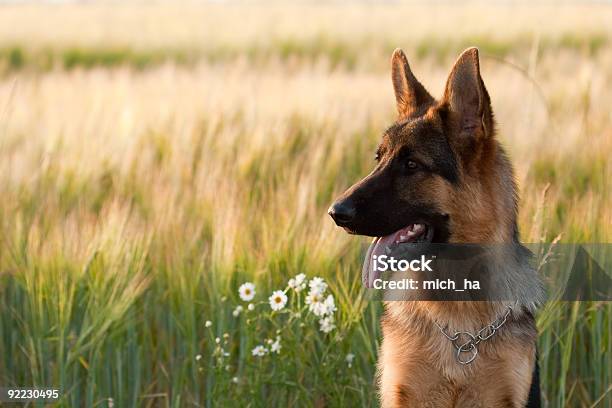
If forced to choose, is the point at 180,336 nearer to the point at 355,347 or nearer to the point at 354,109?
the point at 355,347

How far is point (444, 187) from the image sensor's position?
11.1 ft

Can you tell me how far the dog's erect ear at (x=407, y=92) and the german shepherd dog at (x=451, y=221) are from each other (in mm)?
117

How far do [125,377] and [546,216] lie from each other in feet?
6.76

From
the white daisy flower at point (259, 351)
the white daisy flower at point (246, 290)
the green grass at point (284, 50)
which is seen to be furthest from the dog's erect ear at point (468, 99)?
the green grass at point (284, 50)

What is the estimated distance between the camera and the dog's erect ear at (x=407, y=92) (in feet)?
12.0

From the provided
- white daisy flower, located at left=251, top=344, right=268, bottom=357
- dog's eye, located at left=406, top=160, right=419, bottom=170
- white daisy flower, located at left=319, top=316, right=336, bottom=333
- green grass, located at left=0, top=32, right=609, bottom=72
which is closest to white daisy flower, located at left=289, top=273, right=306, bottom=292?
white daisy flower, located at left=319, top=316, right=336, bottom=333

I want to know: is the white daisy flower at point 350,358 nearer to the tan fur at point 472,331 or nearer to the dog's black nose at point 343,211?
the tan fur at point 472,331

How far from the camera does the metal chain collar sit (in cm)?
340

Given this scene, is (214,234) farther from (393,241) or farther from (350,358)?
(393,241)

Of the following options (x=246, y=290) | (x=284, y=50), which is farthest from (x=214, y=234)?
(x=284, y=50)

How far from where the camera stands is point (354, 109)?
7.45 metres

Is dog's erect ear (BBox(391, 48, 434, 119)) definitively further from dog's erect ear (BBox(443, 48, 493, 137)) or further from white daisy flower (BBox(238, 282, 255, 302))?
white daisy flower (BBox(238, 282, 255, 302))

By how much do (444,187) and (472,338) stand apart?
1.90 ft

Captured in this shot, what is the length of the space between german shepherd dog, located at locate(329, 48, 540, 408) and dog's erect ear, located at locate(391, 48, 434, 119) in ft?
0.38
